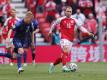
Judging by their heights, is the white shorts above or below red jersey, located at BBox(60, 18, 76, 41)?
below

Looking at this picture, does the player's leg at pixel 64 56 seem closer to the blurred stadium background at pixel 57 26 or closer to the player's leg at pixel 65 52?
the player's leg at pixel 65 52

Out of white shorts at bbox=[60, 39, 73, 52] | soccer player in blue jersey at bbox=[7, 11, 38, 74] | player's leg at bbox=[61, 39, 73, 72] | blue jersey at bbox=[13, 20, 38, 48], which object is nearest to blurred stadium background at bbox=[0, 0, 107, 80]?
white shorts at bbox=[60, 39, 73, 52]

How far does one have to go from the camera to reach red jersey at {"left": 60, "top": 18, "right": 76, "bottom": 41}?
74.5 feet

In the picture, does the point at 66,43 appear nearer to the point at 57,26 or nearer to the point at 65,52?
the point at 65,52

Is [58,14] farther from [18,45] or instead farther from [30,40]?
[18,45]

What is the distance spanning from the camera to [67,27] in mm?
22828

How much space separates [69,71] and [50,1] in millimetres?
13121

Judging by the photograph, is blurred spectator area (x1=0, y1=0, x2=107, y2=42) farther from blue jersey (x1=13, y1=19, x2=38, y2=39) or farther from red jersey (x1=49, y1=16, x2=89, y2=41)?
blue jersey (x1=13, y1=19, x2=38, y2=39)

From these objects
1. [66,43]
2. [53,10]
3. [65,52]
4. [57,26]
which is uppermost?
[66,43]

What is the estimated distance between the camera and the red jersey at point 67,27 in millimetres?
22703

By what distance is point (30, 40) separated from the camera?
25.8m

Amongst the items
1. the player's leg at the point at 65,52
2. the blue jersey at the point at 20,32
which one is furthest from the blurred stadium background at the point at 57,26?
the blue jersey at the point at 20,32

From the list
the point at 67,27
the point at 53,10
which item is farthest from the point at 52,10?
the point at 67,27

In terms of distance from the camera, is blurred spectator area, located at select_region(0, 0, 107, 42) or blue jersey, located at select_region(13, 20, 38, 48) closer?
blue jersey, located at select_region(13, 20, 38, 48)
